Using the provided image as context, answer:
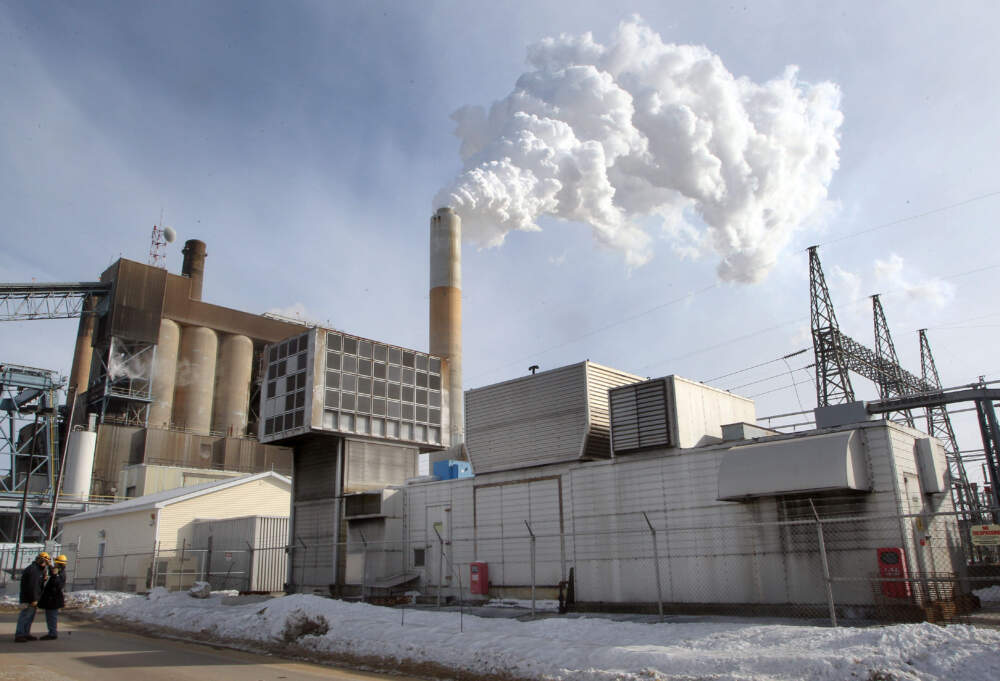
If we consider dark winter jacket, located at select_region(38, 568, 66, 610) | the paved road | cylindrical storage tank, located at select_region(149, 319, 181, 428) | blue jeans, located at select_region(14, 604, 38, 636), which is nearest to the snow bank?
the paved road

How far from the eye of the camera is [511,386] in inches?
989

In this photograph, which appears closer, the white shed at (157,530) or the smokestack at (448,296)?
the white shed at (157,530)

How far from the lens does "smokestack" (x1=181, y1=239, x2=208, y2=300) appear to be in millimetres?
75250

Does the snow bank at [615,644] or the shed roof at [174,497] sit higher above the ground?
the shed roof at [174,497]

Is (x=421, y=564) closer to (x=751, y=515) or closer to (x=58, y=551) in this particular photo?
(x=751, y=515)

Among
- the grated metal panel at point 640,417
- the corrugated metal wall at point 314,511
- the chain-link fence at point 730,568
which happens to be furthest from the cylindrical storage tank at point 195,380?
the grated metal panel at point 640,417

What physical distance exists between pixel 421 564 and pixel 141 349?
51.6m

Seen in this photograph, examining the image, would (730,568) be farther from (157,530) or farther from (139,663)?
(157,530)

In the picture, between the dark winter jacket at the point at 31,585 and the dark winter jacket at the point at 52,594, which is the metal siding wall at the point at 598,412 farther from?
the dark winter jacket at the point at 31,585

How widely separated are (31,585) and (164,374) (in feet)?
188

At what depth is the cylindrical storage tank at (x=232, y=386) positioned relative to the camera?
71562 mm

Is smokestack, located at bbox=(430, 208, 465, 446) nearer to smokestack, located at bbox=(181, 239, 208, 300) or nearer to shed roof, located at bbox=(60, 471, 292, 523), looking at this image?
shed roof, located at bbox=(60, 471, 292, 523)

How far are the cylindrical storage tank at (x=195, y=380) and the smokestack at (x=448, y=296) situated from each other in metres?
28.3

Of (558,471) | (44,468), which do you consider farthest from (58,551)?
(558,471)
